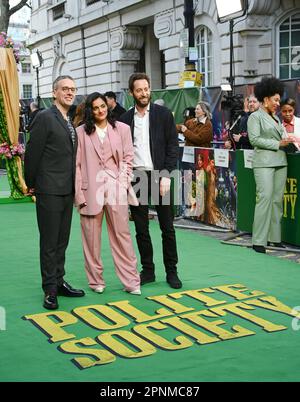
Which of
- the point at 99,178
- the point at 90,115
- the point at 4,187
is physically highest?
the point at 90,115

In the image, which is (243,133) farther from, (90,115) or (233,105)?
(90,115)

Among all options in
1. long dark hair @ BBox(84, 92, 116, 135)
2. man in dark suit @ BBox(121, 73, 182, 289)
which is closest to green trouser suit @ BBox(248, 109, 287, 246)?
man in dark suit @ BBox(121, 73, 182, 289)

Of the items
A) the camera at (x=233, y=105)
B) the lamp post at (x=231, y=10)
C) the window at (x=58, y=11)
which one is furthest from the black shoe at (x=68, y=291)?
the window at (x=58, y=11)

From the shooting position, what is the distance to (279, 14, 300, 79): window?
663 inches

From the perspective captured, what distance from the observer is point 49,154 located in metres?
5.13

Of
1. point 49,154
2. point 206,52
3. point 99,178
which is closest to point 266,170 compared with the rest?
point 99,178

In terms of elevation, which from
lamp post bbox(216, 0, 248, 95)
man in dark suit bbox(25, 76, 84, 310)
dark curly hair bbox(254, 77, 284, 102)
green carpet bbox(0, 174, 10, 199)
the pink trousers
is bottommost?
green carpet bbox(0, 174, 10, 199)

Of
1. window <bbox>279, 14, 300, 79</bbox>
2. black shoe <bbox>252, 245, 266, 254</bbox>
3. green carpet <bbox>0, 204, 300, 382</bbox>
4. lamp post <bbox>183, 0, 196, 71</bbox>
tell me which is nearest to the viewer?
green carpet <bbox>0, 204, 300, 382</bbox>

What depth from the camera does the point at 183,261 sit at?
694 cm

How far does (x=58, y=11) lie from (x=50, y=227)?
87.5 feet

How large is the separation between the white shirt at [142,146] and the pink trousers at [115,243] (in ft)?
1.47

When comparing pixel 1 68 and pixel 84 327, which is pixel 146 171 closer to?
pixel 84 327

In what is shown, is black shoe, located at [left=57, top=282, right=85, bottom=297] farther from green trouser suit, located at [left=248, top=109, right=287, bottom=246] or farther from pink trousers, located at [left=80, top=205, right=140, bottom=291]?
green trouser suit, located at [left=248, top=109, right=287, bottom=246]

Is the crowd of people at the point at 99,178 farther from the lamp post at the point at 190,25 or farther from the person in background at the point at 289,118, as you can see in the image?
the lamp post at the point at 190,25
